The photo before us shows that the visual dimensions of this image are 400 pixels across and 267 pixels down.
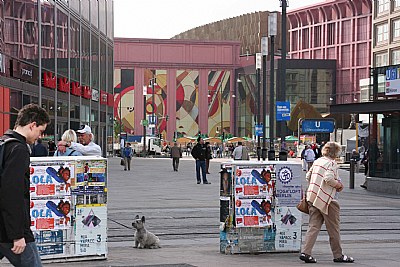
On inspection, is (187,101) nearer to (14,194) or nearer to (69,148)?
(69,148)

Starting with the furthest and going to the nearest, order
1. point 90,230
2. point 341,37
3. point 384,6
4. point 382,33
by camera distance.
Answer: point 341,37 → point 382,33 → point 384,6 → point 90,230

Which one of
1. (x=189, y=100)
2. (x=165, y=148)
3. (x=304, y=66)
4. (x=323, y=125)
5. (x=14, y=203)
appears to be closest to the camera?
(x=14, y=203)

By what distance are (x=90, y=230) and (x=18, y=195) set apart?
5199 mm

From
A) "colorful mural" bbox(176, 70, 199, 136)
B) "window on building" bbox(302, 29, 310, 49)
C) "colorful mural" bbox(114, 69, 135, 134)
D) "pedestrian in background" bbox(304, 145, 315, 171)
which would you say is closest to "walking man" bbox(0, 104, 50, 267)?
"pedestrian in background" bbox(304, 145, 315, 171)

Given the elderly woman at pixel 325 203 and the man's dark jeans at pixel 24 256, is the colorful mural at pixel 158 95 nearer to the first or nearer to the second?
the elderly woman at pixel 325 203

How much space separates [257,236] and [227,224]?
1.60 feet

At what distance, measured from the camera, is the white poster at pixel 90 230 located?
11406 mm

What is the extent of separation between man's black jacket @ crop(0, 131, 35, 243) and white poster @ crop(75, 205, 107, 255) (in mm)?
4961

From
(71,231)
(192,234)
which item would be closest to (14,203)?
(71,231)

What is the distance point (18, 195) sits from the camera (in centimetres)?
632

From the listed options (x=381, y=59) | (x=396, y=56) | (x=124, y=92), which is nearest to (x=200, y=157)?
(x=396, y=56)

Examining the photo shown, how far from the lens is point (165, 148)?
99.5 metres

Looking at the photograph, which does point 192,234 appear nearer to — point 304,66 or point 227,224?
point 227,224

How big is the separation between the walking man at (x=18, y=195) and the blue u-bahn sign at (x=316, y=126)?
3962cm
